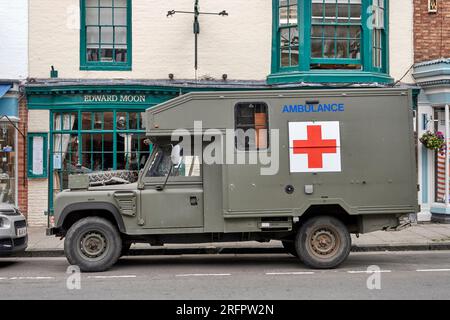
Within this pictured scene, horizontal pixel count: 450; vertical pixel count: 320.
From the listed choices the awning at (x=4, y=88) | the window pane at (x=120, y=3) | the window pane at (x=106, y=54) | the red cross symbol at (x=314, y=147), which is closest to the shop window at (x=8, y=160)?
the awning at (x=4, y=88)

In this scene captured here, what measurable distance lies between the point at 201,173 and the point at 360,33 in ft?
25.3

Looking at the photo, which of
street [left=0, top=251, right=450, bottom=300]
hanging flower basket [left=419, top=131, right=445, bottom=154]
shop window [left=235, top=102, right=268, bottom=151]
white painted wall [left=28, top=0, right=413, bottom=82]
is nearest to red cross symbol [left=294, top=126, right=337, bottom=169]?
shop window [left=235, top=102, right=268, bottom=151]

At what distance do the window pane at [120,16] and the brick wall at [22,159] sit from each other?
3.08 m

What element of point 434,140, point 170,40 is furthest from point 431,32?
point 170,40

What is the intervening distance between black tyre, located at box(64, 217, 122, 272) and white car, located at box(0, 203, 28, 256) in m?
1.21

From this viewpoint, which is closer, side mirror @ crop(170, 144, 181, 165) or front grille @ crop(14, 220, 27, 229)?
side mirror @ crop(170, 144, 181, 165)

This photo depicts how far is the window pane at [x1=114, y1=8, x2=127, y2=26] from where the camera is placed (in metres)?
15.2

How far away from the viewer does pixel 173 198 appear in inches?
372

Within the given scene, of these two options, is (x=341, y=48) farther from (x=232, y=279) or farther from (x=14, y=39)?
(x=232, y=279)

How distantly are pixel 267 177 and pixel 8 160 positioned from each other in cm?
806

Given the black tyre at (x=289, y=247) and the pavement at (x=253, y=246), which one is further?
the pavement at (x=253, y=246)

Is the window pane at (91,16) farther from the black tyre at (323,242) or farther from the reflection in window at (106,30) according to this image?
the black tyre at (323,242)

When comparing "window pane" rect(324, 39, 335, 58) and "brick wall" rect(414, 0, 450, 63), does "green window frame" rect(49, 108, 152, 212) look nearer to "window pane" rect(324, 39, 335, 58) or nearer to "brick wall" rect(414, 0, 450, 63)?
"window pane" rect(324, 39, 335, 58)

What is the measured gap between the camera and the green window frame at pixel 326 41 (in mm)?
14859
